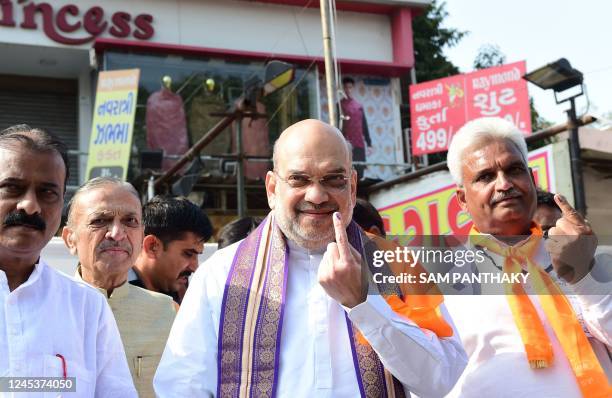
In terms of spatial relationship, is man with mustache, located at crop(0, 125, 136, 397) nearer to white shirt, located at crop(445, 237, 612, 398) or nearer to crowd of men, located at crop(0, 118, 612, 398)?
crowd of men, located at crop(0, 118, 612, 398)

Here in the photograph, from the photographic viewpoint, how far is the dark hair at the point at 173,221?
4262 mm

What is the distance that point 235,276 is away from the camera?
9.18 feet

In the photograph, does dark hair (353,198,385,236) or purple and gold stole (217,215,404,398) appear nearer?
purple and gold stole (217,215,404,398)

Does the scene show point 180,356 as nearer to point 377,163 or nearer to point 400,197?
point 400,197

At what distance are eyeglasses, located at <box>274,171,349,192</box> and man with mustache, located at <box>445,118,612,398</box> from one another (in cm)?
56

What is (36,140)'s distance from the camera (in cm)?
261

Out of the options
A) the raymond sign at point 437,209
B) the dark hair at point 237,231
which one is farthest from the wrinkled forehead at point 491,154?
the raymond sign at point 437,209

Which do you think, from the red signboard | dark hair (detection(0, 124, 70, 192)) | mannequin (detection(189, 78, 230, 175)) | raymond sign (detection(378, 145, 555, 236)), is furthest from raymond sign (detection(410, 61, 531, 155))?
dark hair (detection(0, 124, 70, 192))

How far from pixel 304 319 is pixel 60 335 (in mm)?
781

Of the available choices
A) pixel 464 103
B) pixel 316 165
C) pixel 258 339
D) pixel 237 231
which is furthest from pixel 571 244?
pixel 464 103

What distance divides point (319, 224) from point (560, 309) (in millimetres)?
938

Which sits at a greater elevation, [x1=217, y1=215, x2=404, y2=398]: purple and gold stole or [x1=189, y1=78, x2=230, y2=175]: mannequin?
[x1=189, y1=78, x2=230, y2=175]: mannequin

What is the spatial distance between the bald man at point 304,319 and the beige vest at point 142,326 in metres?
0.80

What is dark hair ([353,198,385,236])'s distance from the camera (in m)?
4.29
